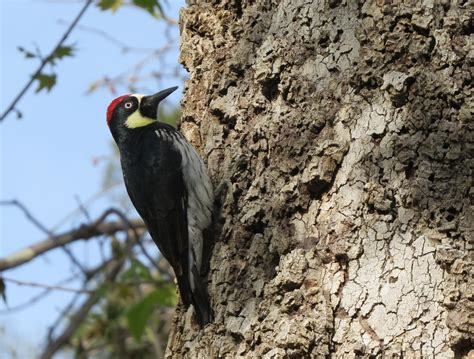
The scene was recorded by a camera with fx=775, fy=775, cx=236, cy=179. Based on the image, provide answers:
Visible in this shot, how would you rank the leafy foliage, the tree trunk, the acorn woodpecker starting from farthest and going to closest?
the leafy foliage
the acorn woodpecker
the tree trunk

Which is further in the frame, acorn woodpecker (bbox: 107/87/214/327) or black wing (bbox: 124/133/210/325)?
black wing (bbox: 124/133/210/325)

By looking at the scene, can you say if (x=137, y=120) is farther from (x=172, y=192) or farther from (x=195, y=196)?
(x=195, y=196)

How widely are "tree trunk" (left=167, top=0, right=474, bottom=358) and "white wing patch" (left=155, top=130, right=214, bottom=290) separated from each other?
7.8 inches

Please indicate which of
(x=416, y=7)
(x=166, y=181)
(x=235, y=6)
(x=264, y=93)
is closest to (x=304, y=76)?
(x=264, y=93)

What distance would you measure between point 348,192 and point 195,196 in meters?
1.26

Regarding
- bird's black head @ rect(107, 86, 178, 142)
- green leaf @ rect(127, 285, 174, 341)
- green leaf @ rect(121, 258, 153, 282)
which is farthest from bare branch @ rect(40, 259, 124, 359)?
bird's black head @ rect(107, 86, 178, 142)

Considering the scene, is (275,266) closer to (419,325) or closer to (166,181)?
(419,325)

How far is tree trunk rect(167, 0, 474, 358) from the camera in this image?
8.16 feet

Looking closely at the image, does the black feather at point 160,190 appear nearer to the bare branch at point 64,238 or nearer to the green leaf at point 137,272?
the green leaf at point 137,272

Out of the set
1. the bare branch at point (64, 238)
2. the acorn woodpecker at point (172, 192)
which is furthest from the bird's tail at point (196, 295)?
the bare branch at point (64, 238)

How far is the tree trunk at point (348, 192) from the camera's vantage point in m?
2.49

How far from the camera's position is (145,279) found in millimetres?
5219

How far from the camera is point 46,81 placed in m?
4.86

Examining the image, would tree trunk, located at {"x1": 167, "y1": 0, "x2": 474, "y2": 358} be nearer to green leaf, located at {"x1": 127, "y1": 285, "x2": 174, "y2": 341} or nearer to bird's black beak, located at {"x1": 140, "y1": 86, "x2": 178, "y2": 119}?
green leaf, located at {"x1": 127, "y1": 285, "x2": 174, "y2": 341}
